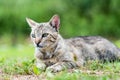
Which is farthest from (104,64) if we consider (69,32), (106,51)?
(69,32)

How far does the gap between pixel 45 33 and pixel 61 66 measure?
2.02 feet

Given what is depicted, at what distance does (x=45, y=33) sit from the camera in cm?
812

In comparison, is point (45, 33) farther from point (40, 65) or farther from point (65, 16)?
point (65, 16)

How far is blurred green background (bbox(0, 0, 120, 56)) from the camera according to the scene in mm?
21125

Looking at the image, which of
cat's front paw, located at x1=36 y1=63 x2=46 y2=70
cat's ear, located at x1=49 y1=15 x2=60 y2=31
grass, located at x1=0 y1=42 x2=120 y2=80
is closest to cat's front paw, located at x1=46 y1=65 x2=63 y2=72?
grass, located at x1=0 y1=42 x2=120 y2=80

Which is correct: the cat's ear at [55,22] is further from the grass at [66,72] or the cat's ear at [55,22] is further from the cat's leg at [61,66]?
the grass at [66,72]

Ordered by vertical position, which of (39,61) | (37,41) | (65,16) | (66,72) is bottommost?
(66,72)

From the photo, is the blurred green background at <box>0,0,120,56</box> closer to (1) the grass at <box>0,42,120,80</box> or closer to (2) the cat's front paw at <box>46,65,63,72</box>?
Result: (1) the grass at <box>0,42,120,80</box>

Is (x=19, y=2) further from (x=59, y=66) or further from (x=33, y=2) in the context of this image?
(x=59, y=66)

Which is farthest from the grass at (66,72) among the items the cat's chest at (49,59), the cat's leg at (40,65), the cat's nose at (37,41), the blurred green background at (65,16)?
the blurred green background at (65,16)

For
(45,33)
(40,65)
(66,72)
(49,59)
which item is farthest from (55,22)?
(66,72)

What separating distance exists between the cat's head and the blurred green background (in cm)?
1242

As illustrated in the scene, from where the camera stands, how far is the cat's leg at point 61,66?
7840mm

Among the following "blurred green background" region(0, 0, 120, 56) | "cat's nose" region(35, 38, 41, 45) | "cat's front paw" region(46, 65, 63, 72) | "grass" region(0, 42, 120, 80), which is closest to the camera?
"grass" region(0, 42, 120, 80)
